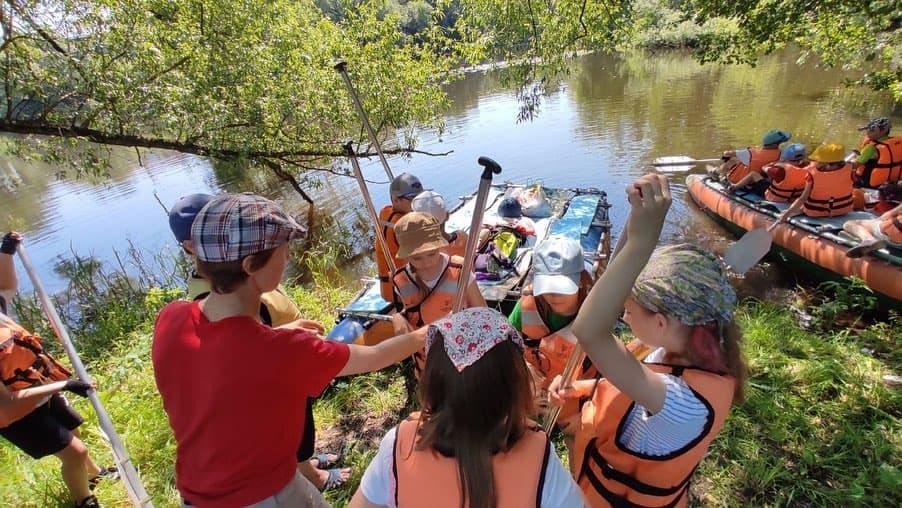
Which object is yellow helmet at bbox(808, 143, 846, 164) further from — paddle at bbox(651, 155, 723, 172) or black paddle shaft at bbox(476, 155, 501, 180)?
black paddle shaft at bbox(476, 155, 501, 180)

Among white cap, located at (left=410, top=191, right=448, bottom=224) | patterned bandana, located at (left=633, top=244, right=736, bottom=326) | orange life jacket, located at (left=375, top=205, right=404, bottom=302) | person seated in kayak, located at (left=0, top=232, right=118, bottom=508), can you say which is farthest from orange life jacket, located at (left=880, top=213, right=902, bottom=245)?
person seated in kayak, located at (left=0, top=232, right=118, bottom=508)

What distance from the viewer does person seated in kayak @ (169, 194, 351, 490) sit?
232 cm

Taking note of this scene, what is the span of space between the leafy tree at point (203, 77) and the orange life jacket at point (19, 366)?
456 centimetres

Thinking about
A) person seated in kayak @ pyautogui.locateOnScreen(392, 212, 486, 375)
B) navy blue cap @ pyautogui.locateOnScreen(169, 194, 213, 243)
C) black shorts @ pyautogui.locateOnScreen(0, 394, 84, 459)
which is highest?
navy blue cap @ pyautogui.locateOnScreen(169, 194, 213, 243)

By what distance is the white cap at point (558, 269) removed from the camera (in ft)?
7.47

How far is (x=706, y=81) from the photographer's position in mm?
18625

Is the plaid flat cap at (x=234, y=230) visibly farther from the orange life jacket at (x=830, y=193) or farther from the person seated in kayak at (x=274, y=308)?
the orange life jacket at (x=830, y=193)

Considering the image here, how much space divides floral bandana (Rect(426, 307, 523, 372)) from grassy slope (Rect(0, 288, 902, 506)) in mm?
2057

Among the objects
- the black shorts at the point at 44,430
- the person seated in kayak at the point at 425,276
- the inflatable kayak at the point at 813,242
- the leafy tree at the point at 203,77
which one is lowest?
the inflatable kayak at the point at 813,242

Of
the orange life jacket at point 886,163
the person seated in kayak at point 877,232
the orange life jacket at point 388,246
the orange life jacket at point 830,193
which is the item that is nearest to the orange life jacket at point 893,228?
the person seated in kayak at point 877,232

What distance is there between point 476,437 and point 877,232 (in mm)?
6546

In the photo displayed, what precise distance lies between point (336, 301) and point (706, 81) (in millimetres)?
18735

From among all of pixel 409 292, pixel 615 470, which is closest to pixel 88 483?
pixel 409 292

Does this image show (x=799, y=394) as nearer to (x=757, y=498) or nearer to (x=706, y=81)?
(x=757, y=498)
